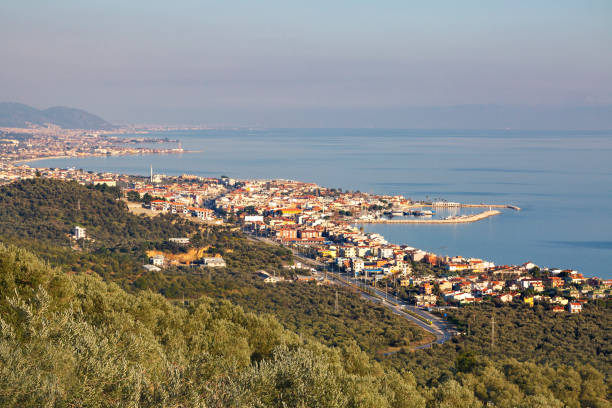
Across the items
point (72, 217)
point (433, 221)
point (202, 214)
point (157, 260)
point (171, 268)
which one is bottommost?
point (433, 221)

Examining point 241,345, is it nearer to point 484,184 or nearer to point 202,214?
point 202,214

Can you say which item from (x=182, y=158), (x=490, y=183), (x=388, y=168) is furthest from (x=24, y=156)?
(x=490, y=183)

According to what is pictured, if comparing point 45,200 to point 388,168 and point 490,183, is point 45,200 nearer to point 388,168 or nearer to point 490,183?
point 490,183

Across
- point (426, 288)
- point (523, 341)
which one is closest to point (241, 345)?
point (523, 341)

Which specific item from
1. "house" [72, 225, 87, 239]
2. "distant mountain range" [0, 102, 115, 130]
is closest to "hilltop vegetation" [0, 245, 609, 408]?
"house" [72, 225, 87, 239]

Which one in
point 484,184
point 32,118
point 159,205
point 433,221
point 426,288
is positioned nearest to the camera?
point 426,288

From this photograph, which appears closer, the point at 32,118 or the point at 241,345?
the point at 241,345

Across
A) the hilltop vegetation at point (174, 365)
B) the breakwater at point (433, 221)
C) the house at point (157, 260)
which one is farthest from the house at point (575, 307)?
the breakwater at point (433, 221)

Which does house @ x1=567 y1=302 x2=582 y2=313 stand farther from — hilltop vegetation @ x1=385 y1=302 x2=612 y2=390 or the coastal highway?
the coastal highway
